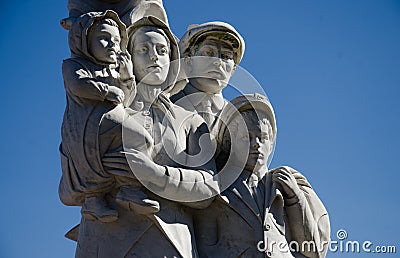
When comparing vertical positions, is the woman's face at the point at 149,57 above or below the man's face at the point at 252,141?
above

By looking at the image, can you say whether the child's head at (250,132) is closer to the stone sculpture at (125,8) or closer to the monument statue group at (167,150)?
the monument statue group at (167,150)

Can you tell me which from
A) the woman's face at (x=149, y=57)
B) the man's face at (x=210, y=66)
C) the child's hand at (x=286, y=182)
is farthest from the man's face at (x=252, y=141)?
the woman's face at (x=149, y=57)

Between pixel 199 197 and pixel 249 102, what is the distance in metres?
1.13

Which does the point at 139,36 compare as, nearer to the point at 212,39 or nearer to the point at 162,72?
the point at 162,72

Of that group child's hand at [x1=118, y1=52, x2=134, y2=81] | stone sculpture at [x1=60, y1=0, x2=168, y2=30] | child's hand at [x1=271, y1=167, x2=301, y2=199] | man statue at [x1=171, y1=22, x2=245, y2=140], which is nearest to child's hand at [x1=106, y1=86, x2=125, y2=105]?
child's hand at [x1=118, y1=52, x2=134, y2=81]

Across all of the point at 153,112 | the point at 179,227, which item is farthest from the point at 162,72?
the point at 179,227

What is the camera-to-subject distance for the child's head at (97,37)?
23.3 ft

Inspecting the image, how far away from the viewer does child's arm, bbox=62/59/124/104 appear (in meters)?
6.89

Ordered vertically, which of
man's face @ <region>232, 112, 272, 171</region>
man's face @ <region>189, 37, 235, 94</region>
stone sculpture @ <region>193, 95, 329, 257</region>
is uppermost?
man's face @ <region>189, 37, 235, 94</region>

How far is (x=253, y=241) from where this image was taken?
741 cm

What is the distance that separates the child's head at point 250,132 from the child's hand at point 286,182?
0.55 feet

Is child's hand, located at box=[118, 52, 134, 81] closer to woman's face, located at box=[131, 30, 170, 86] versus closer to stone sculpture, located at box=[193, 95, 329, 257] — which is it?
woman's face, located at box=[131, 30, 170, 86]

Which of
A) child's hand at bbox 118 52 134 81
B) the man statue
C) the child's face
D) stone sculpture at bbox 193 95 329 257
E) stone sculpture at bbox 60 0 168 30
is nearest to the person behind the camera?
the child's face

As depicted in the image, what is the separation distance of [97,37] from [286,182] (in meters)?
2.28
